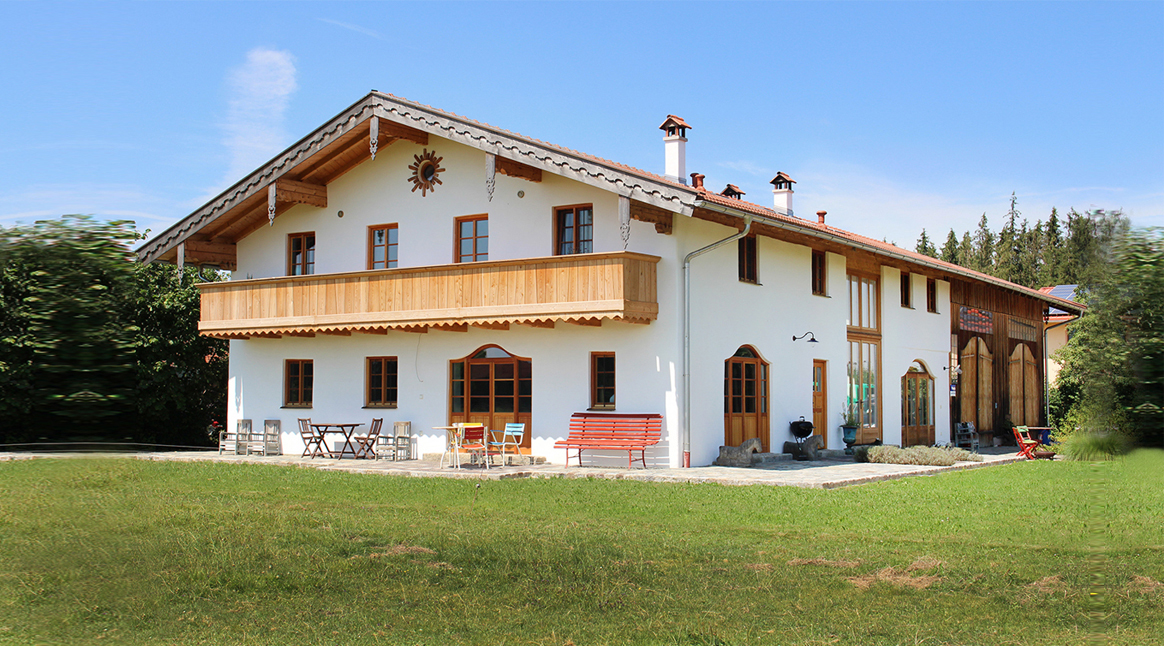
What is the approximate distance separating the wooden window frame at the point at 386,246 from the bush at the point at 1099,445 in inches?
728

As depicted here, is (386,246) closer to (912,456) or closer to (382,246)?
(382,246)

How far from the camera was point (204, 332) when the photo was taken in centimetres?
2216

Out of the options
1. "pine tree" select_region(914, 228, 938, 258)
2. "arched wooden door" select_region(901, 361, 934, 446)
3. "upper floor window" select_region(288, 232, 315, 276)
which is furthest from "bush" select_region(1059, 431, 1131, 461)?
"pine tree" select_region(914, 228, 938, 258)

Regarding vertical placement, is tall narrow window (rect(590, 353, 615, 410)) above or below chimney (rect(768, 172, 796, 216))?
below

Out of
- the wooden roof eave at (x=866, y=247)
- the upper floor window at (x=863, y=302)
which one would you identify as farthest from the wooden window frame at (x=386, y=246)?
the upper floor window at (x=863, y=302)

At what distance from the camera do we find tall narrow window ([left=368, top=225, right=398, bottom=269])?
21.7 meters

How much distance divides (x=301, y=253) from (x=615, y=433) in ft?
30.9

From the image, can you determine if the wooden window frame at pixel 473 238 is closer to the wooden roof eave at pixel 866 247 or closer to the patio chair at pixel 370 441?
the patio chair at pixel 370 441

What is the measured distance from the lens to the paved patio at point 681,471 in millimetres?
15727

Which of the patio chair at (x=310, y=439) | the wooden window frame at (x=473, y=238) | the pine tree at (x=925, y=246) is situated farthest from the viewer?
the pine tree at (x=925, y=246)

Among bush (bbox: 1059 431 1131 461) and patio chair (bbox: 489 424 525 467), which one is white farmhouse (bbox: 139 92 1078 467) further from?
bush (bbox: 1059 431 1131 461)

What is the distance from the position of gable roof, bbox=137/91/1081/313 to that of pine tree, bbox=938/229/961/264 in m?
50.8

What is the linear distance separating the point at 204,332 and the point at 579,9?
1754 centimetres

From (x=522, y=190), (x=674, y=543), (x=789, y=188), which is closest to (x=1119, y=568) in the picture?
(x=674, y=543)
